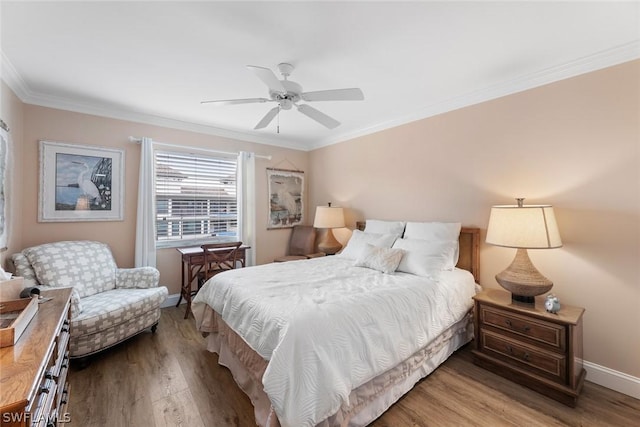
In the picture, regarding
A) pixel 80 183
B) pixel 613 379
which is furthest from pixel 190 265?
pixel 613 379

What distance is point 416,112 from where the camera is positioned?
326 centimetres

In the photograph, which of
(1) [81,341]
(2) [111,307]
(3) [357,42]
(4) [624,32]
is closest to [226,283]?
(2) [111,307]

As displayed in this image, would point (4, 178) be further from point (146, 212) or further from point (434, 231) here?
point (434, 231)

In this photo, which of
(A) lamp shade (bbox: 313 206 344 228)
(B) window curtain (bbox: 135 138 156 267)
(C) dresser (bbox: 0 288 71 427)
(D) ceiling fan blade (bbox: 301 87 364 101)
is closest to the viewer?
(C) dresser (bbox: 0 288 71 427)

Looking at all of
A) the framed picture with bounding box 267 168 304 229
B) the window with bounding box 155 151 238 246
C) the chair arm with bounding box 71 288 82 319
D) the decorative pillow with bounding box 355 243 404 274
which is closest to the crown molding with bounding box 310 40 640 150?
the decorative pillow with bounding box 355 243 404 274

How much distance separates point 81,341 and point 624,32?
4.71 metres

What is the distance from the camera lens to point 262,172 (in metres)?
4.54

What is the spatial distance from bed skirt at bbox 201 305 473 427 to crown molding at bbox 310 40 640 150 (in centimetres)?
219

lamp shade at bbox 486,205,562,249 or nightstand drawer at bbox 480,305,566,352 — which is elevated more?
lamp shade at bbox 486,205,562,249

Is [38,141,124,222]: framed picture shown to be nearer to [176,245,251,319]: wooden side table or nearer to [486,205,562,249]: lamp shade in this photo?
[176,245,251,319]: wooden side table

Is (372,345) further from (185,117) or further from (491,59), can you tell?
(185,117)

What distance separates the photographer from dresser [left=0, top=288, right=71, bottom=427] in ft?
2.54

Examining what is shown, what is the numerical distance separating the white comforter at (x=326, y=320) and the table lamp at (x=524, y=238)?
42cm

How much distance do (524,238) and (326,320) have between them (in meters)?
1.68
